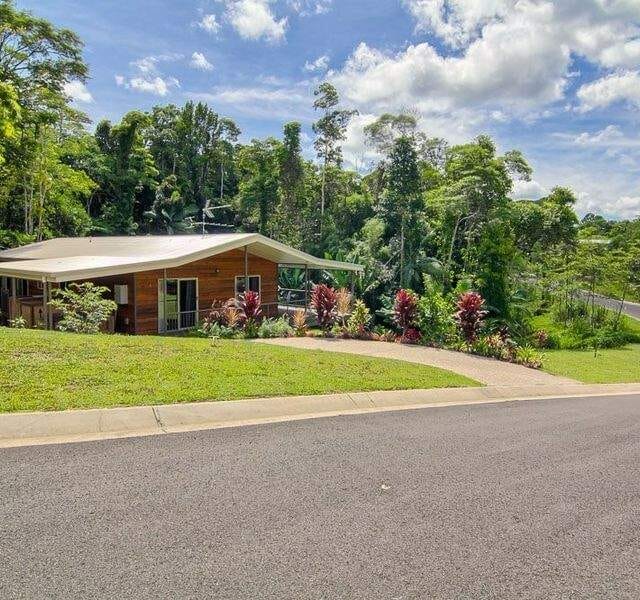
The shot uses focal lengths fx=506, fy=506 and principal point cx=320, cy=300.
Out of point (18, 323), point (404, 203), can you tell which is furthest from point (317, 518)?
point (404, 203)

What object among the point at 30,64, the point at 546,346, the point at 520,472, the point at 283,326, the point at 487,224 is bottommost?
the point at 546,346

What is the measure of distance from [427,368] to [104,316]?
7.67m

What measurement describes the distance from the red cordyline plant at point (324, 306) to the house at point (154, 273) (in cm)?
353

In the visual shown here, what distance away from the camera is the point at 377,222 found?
24.8 metres

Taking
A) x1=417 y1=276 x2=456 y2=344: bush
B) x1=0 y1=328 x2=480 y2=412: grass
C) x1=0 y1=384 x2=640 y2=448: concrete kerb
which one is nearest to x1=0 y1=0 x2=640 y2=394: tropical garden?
x1=417 y1=276 x2=456 y2=344: bush

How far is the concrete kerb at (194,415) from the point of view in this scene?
16.1ft

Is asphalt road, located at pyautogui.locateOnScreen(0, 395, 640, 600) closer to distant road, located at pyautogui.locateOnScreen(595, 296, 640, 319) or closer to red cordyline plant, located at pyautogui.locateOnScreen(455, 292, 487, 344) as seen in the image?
red cordyline plant, located at pyautogui.locateOnScreen(455, 292, 487, 344)

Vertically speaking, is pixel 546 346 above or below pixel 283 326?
below

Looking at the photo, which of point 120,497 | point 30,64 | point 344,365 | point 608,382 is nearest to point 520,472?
point 120,497

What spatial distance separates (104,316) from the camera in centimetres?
1217

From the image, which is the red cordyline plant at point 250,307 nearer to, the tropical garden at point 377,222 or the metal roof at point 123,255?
the tropical garden at point 377,222

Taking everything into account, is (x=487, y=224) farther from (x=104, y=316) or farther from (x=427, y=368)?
(x=104, y=316)

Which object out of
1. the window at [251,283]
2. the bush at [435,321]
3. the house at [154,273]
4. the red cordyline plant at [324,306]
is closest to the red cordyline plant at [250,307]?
the red cordyline plant at [324,306]

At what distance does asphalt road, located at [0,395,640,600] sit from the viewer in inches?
112
